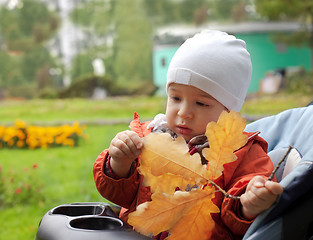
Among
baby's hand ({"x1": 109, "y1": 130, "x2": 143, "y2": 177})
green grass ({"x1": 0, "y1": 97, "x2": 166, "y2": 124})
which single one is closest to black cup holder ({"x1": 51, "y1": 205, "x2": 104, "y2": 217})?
baby's hand ({"x1": 109, "y1": 130, "x2": 143, "y2": 177})

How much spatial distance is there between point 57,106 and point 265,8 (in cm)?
439

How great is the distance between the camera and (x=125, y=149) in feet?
3.08

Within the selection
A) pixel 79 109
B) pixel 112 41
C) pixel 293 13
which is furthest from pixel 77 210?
pixel 112 41

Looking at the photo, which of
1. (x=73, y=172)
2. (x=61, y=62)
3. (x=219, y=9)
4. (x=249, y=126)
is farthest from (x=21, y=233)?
(x=219, y=9)

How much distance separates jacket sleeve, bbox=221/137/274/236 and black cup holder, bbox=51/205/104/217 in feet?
1.07

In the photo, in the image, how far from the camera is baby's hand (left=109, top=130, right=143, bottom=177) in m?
0.92

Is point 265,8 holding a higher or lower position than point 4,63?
higher

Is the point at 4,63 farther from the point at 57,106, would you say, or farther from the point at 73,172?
the point at 73,172

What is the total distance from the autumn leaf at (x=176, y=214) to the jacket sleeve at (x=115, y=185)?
23 cm

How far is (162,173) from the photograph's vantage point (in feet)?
2.80

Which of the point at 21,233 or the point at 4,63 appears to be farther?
the point at 4,63

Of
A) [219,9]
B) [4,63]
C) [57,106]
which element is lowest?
[57,106]

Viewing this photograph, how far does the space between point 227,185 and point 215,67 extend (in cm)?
29

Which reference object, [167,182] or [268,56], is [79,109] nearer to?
[268,56]
